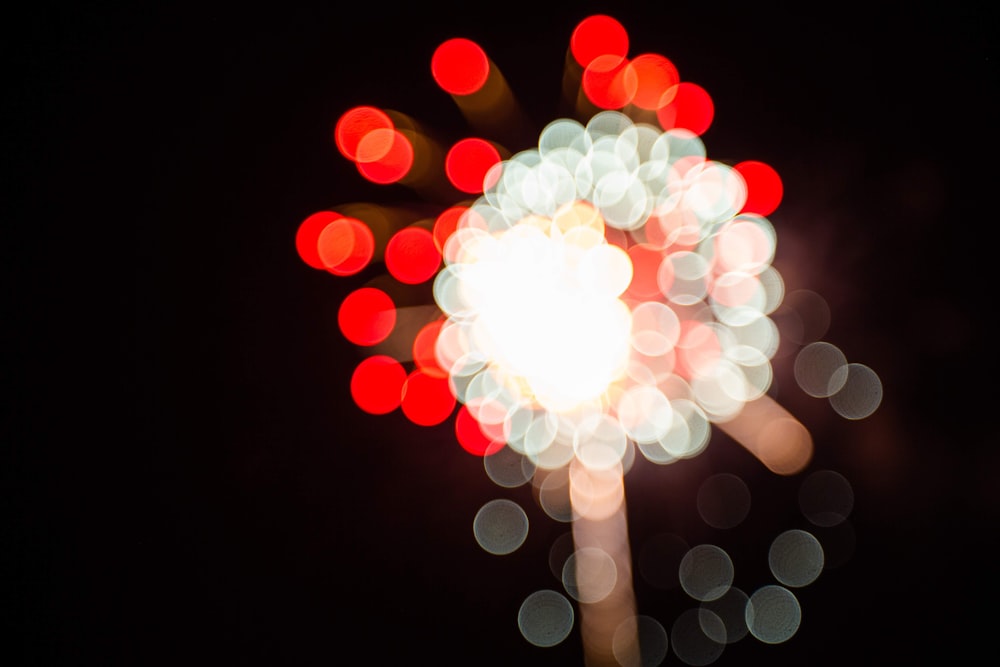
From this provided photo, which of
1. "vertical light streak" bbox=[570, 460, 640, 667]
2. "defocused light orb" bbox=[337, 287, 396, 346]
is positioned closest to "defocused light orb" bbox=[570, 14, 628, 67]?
"defocused light orb" bbox=[337, 287, 396, 346]

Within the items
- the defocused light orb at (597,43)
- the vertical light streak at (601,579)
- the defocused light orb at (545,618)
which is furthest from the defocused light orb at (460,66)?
the defocused light orb at (545,618)

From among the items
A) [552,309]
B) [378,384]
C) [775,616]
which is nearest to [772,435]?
[775,616]

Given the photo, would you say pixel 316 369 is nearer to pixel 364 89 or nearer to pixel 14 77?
pixel 364 89

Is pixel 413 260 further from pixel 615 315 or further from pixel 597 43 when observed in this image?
pixel 597 43

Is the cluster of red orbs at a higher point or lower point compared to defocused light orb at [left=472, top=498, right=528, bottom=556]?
higher

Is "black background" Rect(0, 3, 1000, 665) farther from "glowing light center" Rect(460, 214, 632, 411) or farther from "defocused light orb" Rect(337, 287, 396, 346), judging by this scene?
"glowing light center" Rect(460, 214, 632, 411)
